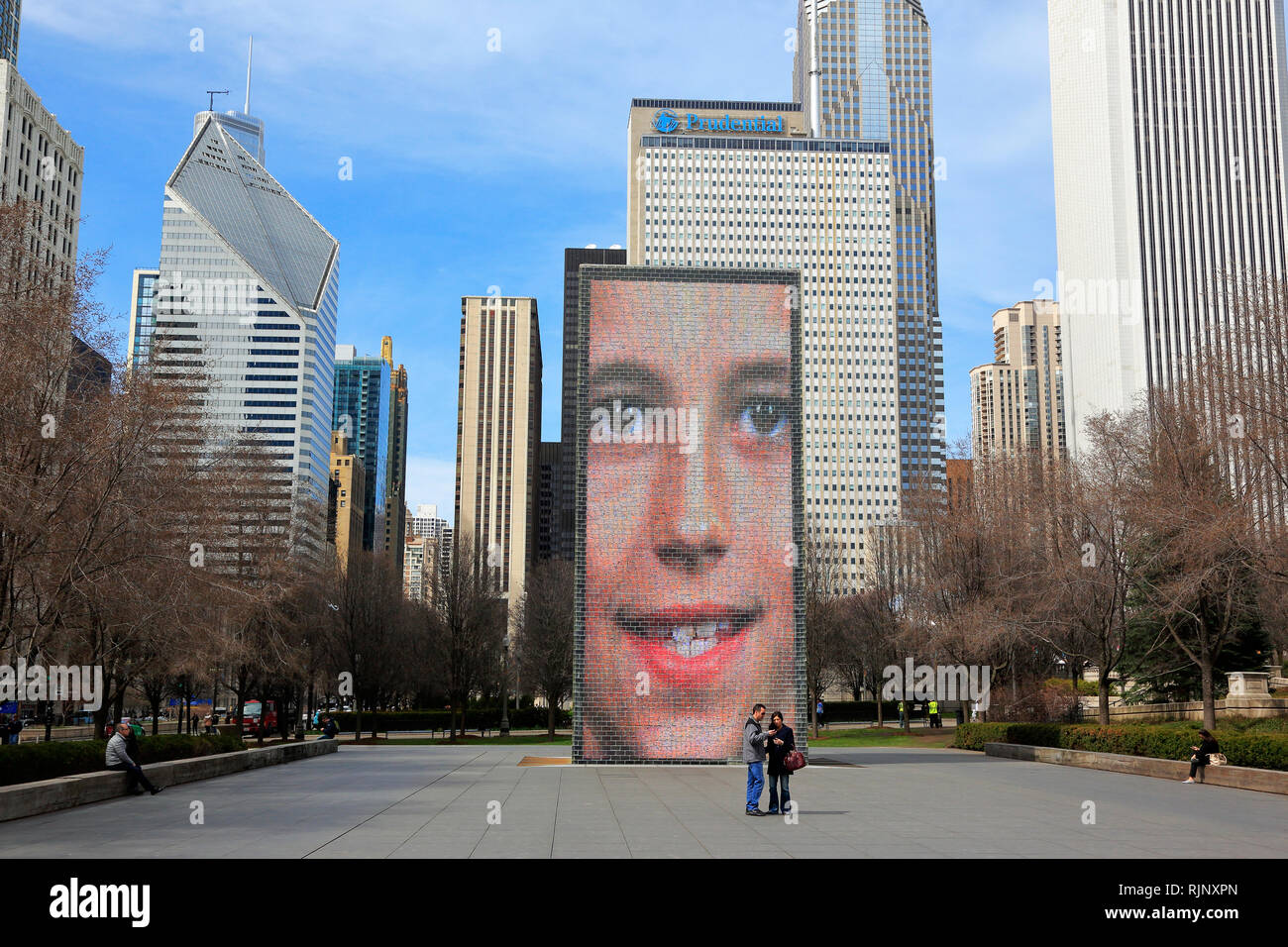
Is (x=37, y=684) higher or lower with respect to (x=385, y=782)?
higher

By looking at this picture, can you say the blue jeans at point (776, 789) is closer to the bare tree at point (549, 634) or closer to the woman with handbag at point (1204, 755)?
the woman with handbag at point (1204, 755)

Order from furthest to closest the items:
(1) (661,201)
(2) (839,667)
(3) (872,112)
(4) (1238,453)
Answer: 1. (3) (872,112)
2. (1) (661,201)
3. (2) (839,667)
4. (4) (1238,453)

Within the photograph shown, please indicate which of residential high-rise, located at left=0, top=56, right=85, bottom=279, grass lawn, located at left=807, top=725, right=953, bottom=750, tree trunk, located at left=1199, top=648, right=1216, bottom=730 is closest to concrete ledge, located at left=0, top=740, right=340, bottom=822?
grass lawn, located at left=807, top=725, right=953, bottom=750

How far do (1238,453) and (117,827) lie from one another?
28.9 meters

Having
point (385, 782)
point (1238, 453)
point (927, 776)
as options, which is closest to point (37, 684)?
point (385, 782)

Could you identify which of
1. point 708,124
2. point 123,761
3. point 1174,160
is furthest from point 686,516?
point 708,124

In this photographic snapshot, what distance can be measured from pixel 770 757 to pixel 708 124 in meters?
158

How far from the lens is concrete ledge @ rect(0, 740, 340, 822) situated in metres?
17.5

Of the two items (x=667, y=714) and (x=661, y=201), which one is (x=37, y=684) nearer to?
(x=667, y=714)

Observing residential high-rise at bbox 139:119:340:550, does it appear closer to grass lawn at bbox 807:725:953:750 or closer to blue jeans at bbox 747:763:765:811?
grass lawn at bbox 807:725:953:750

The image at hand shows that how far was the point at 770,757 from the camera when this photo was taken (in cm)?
1797

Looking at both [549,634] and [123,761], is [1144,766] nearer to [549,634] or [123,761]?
[123,761]

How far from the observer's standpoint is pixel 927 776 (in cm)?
2803

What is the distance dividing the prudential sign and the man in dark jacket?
506ft
